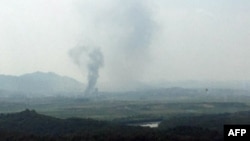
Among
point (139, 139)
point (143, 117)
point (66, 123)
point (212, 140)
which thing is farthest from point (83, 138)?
point (143, 117)

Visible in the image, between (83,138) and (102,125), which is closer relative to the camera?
(83,138)

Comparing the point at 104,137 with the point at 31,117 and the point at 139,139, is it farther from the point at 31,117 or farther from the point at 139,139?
the point at 31,117

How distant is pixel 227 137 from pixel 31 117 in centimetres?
4722

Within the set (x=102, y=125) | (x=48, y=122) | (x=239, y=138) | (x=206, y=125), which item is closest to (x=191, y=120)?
(x=206, y=125)

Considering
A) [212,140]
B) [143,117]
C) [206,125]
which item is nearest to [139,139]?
[212,140]

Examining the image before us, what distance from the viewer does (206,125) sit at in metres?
63.8

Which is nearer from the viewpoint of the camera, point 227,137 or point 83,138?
point 227,137

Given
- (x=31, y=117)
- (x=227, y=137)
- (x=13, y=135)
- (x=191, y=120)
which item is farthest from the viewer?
(x=191, y=120)

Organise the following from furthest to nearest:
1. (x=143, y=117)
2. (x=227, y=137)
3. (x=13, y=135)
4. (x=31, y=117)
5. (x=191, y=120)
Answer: (x=143, y=117) < (x=191, y=120) < (x=31, y=117) < (x=13, y=135) < (x=227, y=137)

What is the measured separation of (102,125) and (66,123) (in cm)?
493

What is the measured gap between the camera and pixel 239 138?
23.5m

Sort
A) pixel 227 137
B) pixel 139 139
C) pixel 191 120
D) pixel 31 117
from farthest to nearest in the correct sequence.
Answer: pixel 191 120 → pixel 31 117 → pixel 139 139 → pixel 227 137

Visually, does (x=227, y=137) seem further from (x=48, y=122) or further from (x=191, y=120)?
(x=191, y=120)

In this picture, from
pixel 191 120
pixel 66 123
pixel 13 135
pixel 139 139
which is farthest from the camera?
pixel 191 120
